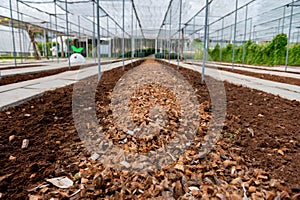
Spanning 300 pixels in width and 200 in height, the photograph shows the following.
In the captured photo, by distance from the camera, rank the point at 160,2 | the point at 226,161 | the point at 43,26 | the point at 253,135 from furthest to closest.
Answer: the point at 43,26, the point at 160,2, the point at 253,135, the point at 226,161

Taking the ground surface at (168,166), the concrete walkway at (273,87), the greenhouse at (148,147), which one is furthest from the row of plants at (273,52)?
the ground surface at (168,166)

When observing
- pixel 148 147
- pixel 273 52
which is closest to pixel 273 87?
pixel 148 147

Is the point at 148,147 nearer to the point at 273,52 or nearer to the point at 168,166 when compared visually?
the point at 168,166

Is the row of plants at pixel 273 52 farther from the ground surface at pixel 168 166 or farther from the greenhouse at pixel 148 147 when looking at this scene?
the ground surface at pixel 168 166

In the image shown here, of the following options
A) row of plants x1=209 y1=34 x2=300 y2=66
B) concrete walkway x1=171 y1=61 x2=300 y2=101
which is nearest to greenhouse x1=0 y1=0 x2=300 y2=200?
concrete walkway x1=171 y1=61 x2=300 y2=101

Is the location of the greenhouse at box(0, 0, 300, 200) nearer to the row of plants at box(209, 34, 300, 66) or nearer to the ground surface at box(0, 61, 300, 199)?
the ground surface at box(0, 61, 300, 199)

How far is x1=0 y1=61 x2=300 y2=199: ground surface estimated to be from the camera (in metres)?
0.97

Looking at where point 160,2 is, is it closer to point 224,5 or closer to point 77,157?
point 224,5

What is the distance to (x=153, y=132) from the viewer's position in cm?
150

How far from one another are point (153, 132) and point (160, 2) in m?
7.77

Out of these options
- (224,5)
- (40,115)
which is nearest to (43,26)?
(224,5)

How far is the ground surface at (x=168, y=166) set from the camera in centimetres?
97

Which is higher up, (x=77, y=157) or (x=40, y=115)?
(x=40, y=115)

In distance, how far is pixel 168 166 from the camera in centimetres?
117
